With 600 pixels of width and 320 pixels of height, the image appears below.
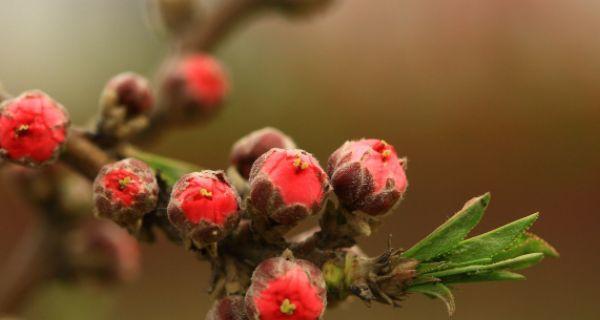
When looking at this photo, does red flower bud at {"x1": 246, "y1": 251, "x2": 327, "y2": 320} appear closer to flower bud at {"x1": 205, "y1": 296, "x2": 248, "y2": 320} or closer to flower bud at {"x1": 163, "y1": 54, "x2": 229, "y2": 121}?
flower bud at {"x1": 205, "y1": 296, "x2": 248, "y2": 320}

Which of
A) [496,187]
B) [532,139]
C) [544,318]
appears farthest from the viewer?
[532,139]

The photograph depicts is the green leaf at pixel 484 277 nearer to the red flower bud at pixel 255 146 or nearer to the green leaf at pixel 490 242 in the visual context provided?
the green leaf at pixel 490 242

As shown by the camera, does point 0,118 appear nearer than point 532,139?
Yes

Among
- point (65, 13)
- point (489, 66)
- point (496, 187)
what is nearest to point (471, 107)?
point (489, 66)

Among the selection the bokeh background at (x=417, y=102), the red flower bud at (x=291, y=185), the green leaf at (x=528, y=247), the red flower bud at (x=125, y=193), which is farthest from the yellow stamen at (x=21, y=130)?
the bokeh background at (x=417, y=102)

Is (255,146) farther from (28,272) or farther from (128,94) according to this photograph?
(28,272)

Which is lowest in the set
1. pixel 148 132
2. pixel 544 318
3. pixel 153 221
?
pixel 544 318

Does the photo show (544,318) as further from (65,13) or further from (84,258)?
(65,13)
